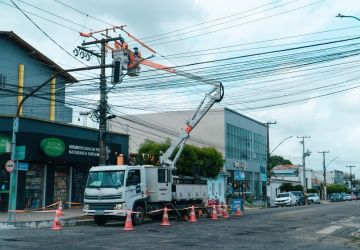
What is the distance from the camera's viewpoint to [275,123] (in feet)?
204

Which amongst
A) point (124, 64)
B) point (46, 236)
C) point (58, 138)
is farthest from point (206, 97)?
point (46, 236)

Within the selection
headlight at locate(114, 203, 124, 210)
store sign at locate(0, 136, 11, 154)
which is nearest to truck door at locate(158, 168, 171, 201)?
headlight at locate(114, 203, 124, 210)

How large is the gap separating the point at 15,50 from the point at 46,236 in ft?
81.3

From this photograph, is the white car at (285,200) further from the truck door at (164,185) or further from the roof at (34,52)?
the truck door at (164,185)

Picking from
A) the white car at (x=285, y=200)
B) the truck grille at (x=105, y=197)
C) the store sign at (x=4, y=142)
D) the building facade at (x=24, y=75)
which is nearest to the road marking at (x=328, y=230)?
the truck grille at (x=105, y=197)

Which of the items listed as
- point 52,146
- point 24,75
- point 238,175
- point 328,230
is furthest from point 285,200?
point 328,230

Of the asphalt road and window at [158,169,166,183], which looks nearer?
the asphalt road

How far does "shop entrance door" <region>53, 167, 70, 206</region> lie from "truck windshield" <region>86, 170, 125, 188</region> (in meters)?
10.5

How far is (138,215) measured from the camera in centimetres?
2209

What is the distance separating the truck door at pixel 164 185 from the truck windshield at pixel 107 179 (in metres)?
2.73

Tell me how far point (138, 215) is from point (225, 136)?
38.9 m

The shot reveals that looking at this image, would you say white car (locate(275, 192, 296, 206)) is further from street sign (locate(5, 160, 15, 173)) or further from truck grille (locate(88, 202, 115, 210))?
street sign (locate(5, 160, 15, 173))

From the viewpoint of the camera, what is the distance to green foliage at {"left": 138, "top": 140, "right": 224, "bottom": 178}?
3997 cm

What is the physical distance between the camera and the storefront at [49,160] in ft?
92.6
